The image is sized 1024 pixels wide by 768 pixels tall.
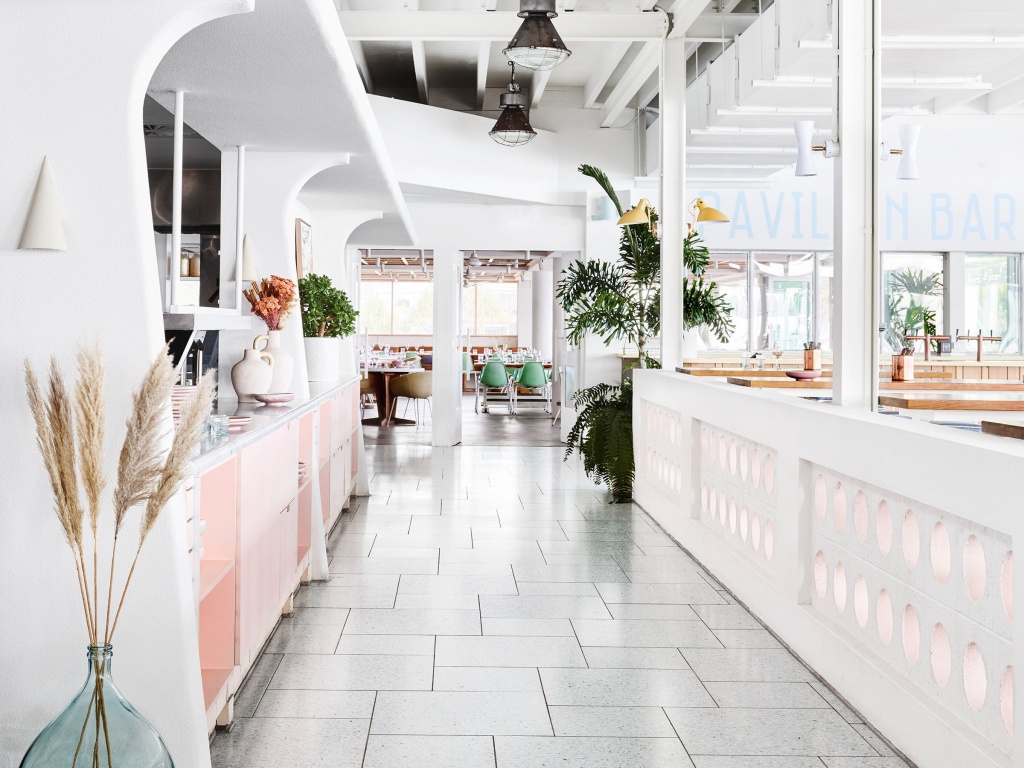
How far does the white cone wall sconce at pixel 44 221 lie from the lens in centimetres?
229

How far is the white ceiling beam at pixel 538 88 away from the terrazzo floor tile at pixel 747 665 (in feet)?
21.3

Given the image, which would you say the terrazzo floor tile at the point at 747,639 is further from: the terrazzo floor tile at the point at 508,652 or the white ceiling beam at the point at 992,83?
the white ceiling beam at the point at 992,83

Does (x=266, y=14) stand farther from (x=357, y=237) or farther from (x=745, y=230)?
(x=745, y=230)

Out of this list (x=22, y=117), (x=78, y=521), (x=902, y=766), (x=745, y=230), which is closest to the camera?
(x=78, y=521)

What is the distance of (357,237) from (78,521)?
8446 mm

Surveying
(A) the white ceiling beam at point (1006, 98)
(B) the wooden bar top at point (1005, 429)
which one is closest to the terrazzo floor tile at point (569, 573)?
(B) the wooden bar top at point (1005, 429)

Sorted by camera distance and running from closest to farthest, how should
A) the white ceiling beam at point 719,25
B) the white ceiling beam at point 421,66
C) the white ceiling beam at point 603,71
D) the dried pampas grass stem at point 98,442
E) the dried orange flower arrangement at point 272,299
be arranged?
the dried pampas grass stem at point 98,442
the dried orange flower arrangement at point 272,299
the white ceiling beam at point 719,25
the white ceiling beam at point 421,66
the white ceiling beam at point 603,71

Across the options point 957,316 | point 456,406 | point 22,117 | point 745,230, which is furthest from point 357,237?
point 22,117

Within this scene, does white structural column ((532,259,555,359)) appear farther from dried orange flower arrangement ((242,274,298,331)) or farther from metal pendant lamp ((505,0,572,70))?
dried orange flower arrangement ((242,274,298,331))

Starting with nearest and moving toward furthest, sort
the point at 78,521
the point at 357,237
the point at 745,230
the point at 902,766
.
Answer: the point at 78,521, the point at 902,766, the point at 357,237, the point at 745,230

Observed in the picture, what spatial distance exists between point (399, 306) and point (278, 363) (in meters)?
17.9

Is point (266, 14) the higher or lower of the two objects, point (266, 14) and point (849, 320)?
the higher

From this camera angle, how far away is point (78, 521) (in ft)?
6.95

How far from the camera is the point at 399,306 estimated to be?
885 inches
